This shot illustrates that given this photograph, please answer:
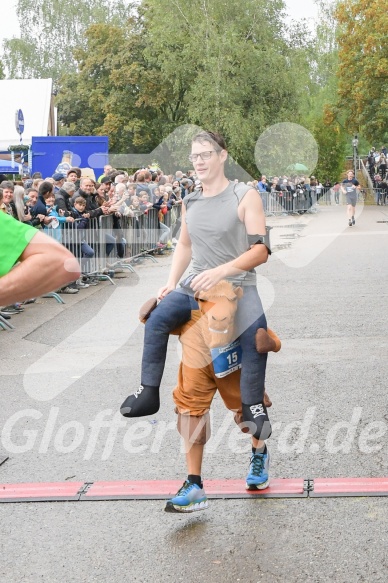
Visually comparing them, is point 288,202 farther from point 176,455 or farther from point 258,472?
point 258,472

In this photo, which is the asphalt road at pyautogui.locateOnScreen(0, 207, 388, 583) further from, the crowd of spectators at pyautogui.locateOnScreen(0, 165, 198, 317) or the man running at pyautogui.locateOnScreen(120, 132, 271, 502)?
the crowd of spectators at pyautogui.locateOnScreen(0, 165, 198, 317)

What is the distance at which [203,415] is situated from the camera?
499 cm

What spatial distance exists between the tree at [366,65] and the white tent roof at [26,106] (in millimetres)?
17657

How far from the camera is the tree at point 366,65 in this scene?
5419 cm

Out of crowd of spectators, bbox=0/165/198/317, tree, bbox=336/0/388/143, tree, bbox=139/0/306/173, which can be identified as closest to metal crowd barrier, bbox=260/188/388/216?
tree, bbox=336/0/388/143

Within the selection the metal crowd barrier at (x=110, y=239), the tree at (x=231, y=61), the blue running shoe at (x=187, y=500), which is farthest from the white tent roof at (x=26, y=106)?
the blue running shoe at (x=187, y=500)

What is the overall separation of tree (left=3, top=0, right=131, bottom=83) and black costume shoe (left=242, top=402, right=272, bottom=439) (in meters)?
77.3

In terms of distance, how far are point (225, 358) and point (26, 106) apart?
42555mm

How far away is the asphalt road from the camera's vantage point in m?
4.36

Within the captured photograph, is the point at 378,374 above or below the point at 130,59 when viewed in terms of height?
below

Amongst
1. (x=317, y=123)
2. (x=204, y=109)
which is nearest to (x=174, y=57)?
(x=204, y=109)

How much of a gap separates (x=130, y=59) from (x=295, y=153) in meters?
11.1

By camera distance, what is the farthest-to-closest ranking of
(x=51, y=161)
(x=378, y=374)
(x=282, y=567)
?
(x=51, y=161) < (x=378, y=374) < (x=282, y=567)

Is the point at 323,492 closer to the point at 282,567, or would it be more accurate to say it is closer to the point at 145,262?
the point at 282,567
